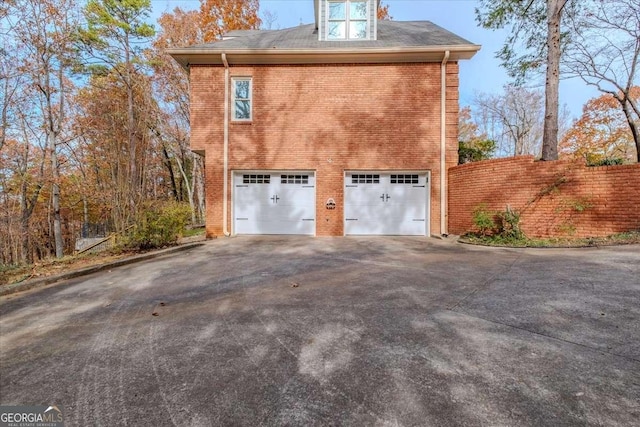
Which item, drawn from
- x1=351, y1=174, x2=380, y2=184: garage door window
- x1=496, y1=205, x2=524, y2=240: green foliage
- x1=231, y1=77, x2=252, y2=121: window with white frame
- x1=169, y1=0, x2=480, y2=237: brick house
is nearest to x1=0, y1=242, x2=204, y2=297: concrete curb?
x1=169, y1=0, x2=480, y2=237: brick house

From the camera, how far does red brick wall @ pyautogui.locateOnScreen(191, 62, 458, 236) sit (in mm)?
9430

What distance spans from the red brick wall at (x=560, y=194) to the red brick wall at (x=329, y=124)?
1.55 meters

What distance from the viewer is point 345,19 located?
1029 cm

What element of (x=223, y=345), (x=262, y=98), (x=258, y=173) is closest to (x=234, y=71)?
(x=262, y=98)

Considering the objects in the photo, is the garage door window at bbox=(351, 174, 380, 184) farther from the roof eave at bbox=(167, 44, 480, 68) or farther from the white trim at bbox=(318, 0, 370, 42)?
the white trim at bbox=(318, 0, 370, 42)

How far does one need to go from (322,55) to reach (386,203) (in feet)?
16.9

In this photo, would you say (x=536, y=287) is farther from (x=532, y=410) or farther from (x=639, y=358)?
(x=532, y=410)

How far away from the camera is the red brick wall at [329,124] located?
9430mm

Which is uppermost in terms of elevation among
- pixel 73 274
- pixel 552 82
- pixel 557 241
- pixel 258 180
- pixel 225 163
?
pixel 552 82

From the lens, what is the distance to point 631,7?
10.6 metres

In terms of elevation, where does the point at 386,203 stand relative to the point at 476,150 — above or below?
below

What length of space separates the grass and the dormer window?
7.78 meters

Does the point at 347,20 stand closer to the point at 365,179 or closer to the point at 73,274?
the point at 365,179


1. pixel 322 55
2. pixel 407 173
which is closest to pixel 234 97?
pixel 322 55
